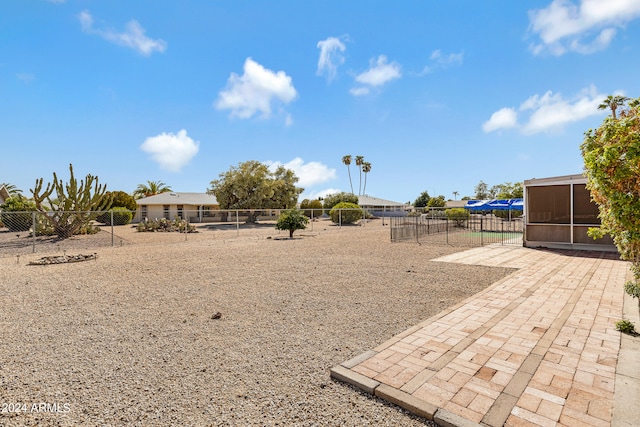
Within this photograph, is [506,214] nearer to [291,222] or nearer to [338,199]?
[338,199]

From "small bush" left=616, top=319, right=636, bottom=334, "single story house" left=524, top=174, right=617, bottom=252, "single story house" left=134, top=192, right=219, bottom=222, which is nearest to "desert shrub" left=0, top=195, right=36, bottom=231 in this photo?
"single story house" left=134, top=192, right=219, bottom=222

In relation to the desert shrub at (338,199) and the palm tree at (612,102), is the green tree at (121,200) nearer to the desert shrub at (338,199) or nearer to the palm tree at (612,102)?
the desert shrub at (338,199)

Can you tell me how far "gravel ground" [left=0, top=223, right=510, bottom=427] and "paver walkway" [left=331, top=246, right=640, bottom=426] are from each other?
30 centimetres

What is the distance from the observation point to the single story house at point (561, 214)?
38.4ft

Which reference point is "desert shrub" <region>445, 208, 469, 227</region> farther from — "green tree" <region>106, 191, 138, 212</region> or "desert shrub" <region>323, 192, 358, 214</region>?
"green tree" <region>106, 191, 138, 212</region>

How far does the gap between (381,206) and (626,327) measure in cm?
A: 5043

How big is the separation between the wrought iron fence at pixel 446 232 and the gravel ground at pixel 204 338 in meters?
7.49

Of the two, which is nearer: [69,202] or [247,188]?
[69,202]

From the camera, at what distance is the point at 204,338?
4.20 m

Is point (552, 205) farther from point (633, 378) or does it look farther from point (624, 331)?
point (633, 378)

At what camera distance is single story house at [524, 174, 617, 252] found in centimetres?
1172

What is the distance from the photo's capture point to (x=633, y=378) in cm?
302

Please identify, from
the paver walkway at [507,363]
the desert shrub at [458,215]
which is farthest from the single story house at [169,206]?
the paver walkway at [507,363]

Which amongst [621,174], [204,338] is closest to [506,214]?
[621,174]
